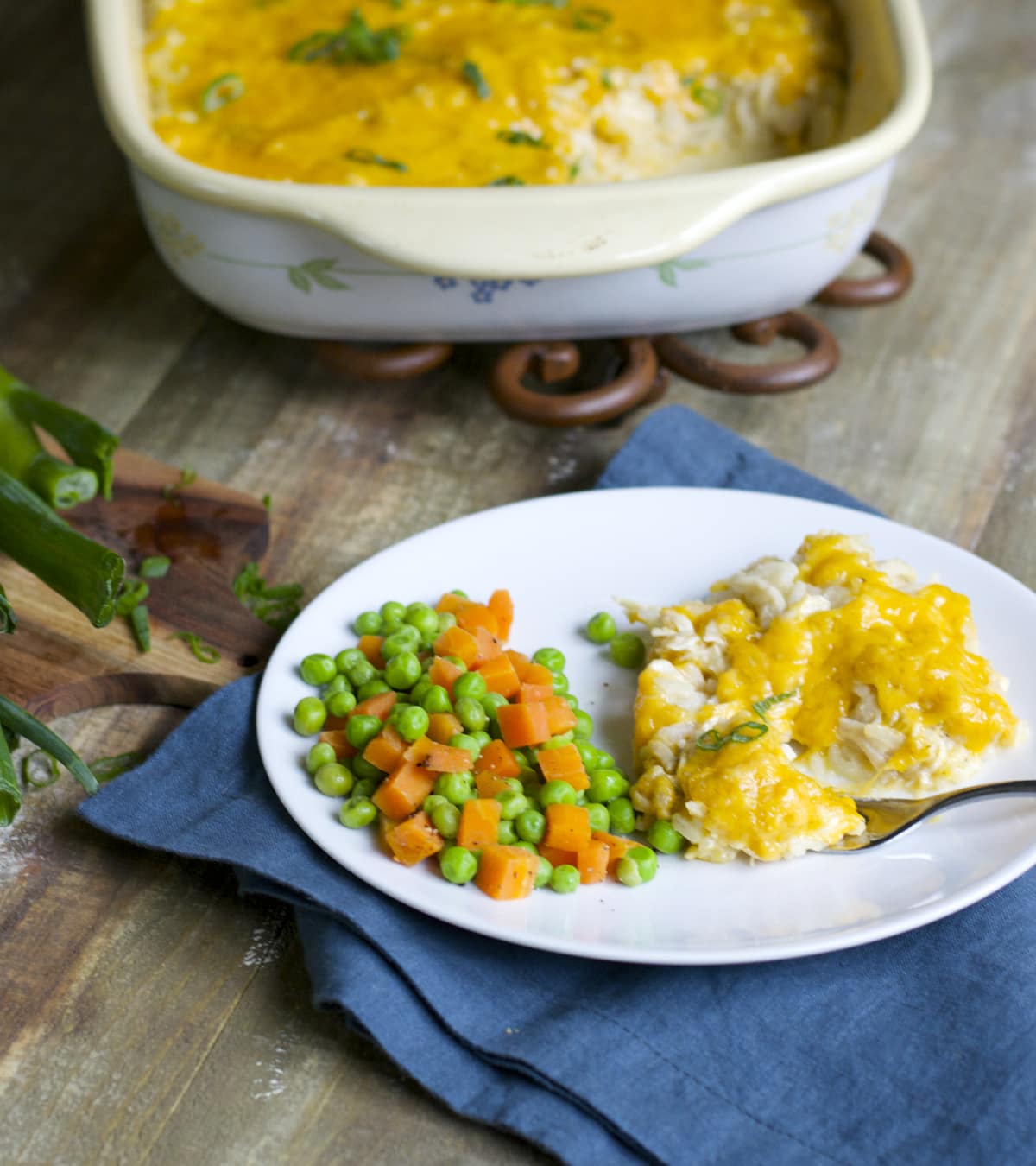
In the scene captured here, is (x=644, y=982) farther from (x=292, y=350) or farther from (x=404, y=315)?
(x=292, y=350)

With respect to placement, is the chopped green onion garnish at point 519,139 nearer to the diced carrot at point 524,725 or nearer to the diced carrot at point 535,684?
the diced carrot at point 535,684

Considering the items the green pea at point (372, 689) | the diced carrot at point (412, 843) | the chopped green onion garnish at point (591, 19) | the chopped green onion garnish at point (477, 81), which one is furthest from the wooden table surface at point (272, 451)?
the chopped green onion garnish at point (591, 19)

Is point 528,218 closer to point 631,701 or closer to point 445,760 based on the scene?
point 631,701

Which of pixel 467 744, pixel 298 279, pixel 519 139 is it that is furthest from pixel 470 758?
pixel 519 139

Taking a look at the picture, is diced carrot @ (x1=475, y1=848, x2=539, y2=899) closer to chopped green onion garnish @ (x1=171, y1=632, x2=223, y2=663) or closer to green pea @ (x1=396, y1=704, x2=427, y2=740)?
green pea @ (x1=396, y1=704, x2=427, y2=740)

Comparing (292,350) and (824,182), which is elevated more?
(824,182)

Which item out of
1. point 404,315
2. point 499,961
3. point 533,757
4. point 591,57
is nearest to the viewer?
point 499,961

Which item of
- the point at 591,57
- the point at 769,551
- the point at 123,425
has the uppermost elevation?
the point at 591,57

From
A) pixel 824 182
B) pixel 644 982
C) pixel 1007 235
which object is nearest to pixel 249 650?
pixel 644 982
